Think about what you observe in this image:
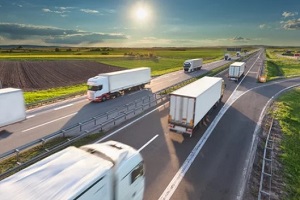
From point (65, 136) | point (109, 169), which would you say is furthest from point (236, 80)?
point (109, 169)

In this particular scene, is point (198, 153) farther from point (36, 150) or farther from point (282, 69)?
point (282, 69)

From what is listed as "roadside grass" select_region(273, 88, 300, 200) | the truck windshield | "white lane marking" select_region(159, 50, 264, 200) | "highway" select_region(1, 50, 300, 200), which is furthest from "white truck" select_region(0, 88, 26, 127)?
"roadside grass" select_region(273, 88, 300, 200)

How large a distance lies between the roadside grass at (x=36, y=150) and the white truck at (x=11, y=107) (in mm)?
5408

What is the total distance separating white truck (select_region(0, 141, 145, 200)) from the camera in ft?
20.8

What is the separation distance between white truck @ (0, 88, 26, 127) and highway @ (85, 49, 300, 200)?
28.8 ft

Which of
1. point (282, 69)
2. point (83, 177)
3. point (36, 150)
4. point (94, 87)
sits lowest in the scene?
point (282, 69)

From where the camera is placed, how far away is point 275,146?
57.2 feet

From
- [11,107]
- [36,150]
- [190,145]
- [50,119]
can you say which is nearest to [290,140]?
[190,145]

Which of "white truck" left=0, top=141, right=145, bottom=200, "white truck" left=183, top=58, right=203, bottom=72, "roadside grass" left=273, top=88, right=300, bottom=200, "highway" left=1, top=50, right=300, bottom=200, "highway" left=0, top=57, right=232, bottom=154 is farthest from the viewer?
"white truck" left=183, top=58, right=203, bottom=72

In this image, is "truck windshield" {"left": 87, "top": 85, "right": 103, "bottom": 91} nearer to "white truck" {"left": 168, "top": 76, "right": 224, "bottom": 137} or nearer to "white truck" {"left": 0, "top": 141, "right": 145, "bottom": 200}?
"white truck" {"left": 168, "top": 76, "right": 224, "bottom": 137}

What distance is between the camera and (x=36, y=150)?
15.6m

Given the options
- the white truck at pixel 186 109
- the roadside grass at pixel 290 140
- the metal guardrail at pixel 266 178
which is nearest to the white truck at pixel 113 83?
the white truck at pixel 186 109

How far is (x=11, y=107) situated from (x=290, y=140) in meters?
23.3

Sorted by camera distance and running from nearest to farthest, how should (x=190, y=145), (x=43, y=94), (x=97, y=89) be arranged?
(x=190, y=145) < (x=97, y=89) < (x=43, y=94)
